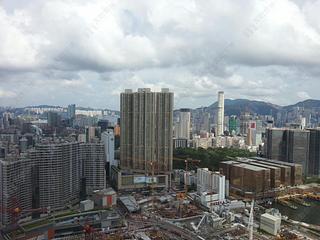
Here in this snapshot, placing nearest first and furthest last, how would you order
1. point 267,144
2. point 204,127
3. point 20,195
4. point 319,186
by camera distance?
point 20,195 → point 319,186 → point 267,144 → point 204,127

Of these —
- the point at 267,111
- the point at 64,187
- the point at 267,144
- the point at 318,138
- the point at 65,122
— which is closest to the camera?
the point at 64,187

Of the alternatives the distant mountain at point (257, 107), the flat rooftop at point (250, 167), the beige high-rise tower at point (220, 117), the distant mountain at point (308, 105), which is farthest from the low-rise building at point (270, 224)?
the distant mountain at point (308, 105)

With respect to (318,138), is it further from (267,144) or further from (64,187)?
(64,187)

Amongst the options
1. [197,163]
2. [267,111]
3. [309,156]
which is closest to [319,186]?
[309,156]

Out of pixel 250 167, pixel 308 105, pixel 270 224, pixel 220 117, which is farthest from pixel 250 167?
pixel 308 105

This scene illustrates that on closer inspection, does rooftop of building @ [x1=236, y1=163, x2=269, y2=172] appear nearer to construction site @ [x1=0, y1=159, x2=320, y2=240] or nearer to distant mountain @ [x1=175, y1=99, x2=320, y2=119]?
construction site @ [x1=0, y1=159, x2=320, y2=240]

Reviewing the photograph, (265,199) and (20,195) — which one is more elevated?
(20,195)

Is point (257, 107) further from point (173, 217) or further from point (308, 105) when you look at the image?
point (173, 217)

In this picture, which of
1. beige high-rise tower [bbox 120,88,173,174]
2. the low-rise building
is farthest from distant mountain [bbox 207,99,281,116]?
the low-rise building

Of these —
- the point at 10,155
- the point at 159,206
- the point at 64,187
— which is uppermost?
the point at 10,155

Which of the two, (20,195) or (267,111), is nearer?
(20,195)
